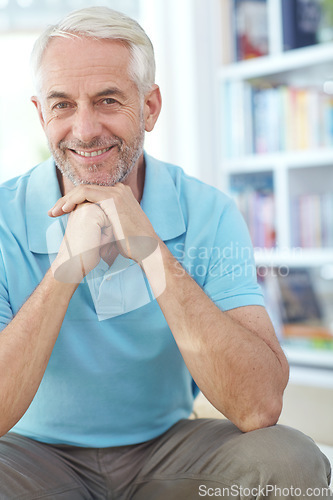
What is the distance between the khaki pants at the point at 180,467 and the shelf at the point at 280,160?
1.51 m

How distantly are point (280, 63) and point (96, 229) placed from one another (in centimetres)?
165

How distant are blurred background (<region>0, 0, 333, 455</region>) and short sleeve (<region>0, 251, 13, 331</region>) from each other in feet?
5.23

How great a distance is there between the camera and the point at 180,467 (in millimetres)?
1098

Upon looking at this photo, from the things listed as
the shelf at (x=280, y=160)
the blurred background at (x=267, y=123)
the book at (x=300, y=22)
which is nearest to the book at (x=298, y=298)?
the blurred background at (x=267, y=123)

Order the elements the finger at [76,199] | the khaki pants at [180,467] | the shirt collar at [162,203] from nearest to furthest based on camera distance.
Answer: the khaki pants at [180,467], the finger at [76,199], the shirt collar at [162,203]

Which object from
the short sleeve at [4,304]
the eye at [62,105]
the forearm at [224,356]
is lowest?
the forearm at [224,356]

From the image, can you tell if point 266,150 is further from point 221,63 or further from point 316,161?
point 221,63

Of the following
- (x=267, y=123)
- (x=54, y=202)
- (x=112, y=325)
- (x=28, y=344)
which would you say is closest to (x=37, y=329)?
(x=28, y=344)

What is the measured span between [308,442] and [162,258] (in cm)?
40

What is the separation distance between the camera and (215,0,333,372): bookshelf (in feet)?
8.08

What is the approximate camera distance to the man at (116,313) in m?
1.05

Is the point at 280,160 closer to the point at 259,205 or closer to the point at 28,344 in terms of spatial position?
the point at 259,205

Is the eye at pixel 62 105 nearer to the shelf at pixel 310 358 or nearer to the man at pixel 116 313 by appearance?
the man at pixel 116 313

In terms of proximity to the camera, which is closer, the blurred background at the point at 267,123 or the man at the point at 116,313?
the man at the point at 116,313
